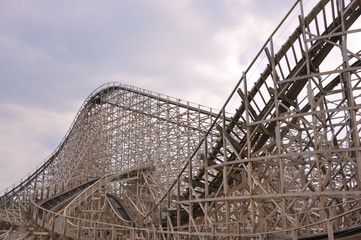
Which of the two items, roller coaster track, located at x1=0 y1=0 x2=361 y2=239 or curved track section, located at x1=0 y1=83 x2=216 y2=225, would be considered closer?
roller coaster track, located at x1=0 y1=0 x2=361 y2=239

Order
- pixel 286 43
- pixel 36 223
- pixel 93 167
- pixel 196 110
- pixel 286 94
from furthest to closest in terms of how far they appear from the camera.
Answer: pixel 93 167
pixel 196 110
pixel 36 223
pixel 286 94
pixel 286 43

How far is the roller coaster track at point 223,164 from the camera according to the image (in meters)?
9.44

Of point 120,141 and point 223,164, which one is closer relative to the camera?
point 223,164

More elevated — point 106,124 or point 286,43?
point 106,124

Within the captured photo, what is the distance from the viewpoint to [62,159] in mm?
28781

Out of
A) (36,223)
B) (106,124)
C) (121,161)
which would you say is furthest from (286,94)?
(106,124)

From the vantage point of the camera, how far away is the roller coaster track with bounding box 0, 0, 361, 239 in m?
9.44

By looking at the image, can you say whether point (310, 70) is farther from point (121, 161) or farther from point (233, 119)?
point (121, 161)

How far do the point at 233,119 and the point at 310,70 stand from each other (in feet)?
7.90

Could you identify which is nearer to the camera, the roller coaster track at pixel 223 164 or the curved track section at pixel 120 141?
the roller coaster track at pixel 223 164

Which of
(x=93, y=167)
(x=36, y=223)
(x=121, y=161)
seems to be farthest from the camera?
(x=93, y=167)

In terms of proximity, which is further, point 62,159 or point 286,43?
point 62,159

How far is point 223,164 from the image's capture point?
34.9ft

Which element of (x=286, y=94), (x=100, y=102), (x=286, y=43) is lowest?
(x=286, y=94)
